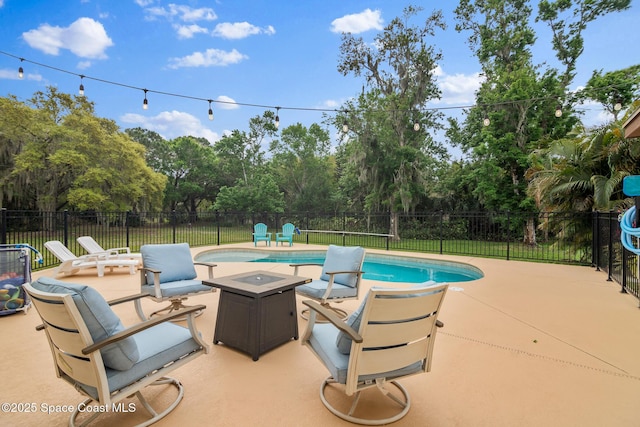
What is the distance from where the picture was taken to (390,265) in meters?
8.81

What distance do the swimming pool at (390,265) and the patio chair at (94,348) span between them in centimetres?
577

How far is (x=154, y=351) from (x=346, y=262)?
2300 millimetres

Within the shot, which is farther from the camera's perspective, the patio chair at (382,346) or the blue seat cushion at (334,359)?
the blue seat cushion at (334,359)

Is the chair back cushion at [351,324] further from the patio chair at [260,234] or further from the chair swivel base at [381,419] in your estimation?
the patio chair at [260,234]

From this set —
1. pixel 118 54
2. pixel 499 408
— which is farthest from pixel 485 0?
pixel 499 408

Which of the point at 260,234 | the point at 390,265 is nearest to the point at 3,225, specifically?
the point at 260,234

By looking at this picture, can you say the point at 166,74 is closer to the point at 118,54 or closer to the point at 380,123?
the point at 118,54

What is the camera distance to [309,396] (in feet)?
6.73

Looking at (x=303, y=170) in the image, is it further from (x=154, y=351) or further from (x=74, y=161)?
(x=154, y=351)

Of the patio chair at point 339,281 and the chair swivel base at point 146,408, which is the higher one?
the patio chair at point 339,281

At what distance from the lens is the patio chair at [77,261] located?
5461 millimetres

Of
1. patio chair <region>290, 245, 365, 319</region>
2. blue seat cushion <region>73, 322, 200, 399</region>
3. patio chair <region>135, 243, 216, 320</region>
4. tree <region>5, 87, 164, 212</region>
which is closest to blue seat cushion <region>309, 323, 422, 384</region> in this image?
blue seat cushion <region>73, 322, 200, 399</region>

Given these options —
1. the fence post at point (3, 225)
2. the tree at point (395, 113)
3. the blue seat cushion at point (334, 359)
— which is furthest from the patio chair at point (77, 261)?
the tree at point (395, 113)

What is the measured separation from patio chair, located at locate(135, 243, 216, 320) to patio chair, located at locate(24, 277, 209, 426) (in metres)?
1.47
